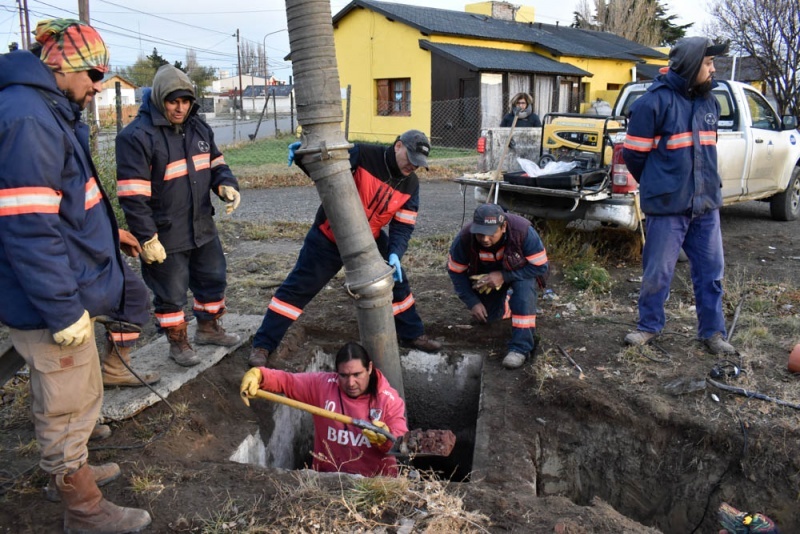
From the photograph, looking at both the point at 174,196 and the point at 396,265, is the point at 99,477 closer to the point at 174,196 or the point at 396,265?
the point at 174,196

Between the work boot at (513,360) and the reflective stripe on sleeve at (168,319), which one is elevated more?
the reflective stripe on sleeve at (168,319)

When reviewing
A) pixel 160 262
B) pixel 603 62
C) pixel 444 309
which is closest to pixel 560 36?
pixel 603 62

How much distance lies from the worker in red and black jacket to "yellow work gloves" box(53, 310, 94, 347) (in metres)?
1.87

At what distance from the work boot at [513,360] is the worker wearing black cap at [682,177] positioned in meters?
0.82

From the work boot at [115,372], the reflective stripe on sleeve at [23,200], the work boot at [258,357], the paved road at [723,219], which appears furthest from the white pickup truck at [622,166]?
the reflective stripe on sleeve at [23,200]

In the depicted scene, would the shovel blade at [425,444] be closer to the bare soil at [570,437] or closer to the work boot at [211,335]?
→ the bare soil at [570,437]

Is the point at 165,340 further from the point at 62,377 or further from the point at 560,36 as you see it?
the point at 560,36

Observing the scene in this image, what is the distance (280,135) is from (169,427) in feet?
75.3

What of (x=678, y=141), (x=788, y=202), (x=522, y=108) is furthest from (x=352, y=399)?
(x=788, y=202)

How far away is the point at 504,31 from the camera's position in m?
22.2

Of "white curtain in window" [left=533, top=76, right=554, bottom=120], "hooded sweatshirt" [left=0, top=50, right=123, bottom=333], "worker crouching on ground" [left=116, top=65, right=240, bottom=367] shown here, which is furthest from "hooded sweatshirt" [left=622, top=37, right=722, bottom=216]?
"white curtain in window" [left=533, top=76, right=554, bottom=120]

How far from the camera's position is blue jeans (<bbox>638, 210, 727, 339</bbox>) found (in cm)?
430

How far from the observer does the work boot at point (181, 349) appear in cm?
400

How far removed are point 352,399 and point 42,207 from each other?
190 centimetres
